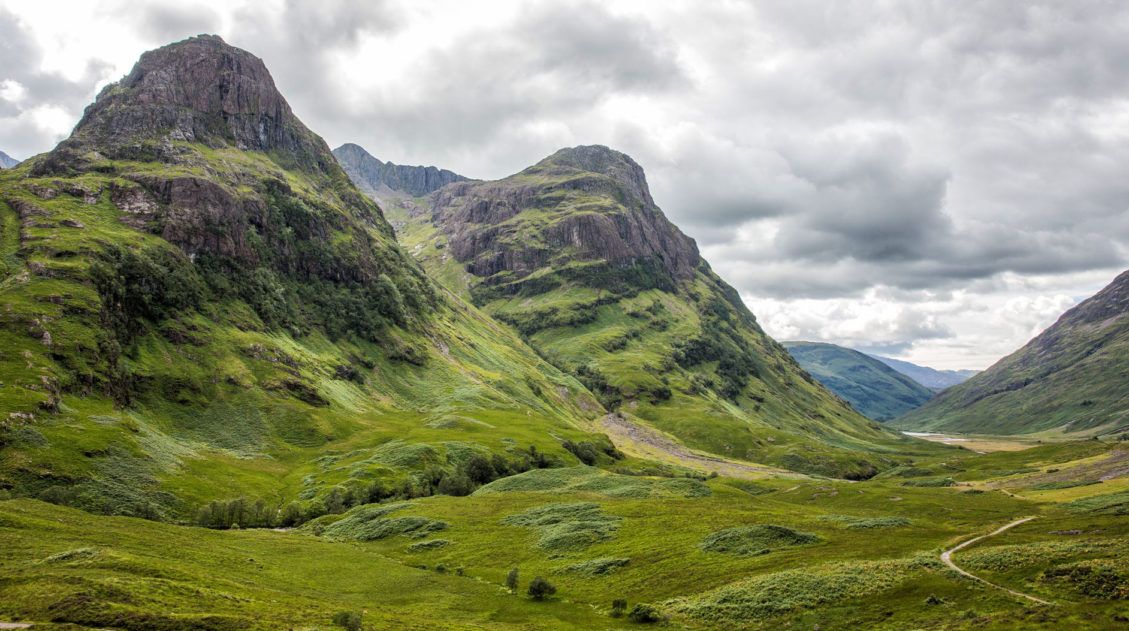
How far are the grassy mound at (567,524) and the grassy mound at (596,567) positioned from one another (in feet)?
30.0

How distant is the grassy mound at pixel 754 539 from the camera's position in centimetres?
7831

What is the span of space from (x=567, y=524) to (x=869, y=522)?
48.9 metres

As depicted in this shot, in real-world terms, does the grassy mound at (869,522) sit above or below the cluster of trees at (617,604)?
below

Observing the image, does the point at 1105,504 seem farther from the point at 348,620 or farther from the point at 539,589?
the point at 348,620

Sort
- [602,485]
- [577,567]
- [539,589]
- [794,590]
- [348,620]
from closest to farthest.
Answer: [348,620] < [794,590] < [539,589] < [577,567] < [602,485]

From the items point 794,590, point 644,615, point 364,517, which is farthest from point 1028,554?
point 364,517

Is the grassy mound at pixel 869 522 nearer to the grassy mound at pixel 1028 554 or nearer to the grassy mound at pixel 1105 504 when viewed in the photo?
the grassy mound at pixel 1028 554

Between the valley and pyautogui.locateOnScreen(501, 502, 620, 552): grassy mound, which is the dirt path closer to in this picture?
the valley

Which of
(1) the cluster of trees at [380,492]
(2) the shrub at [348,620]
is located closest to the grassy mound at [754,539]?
(2) the shrub at [348,620]

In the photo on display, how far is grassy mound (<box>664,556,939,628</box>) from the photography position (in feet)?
182

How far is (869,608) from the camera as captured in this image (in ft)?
172

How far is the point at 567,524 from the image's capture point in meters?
101

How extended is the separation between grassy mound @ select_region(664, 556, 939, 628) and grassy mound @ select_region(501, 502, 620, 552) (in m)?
31.5

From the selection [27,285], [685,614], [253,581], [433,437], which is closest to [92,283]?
[27,285]
